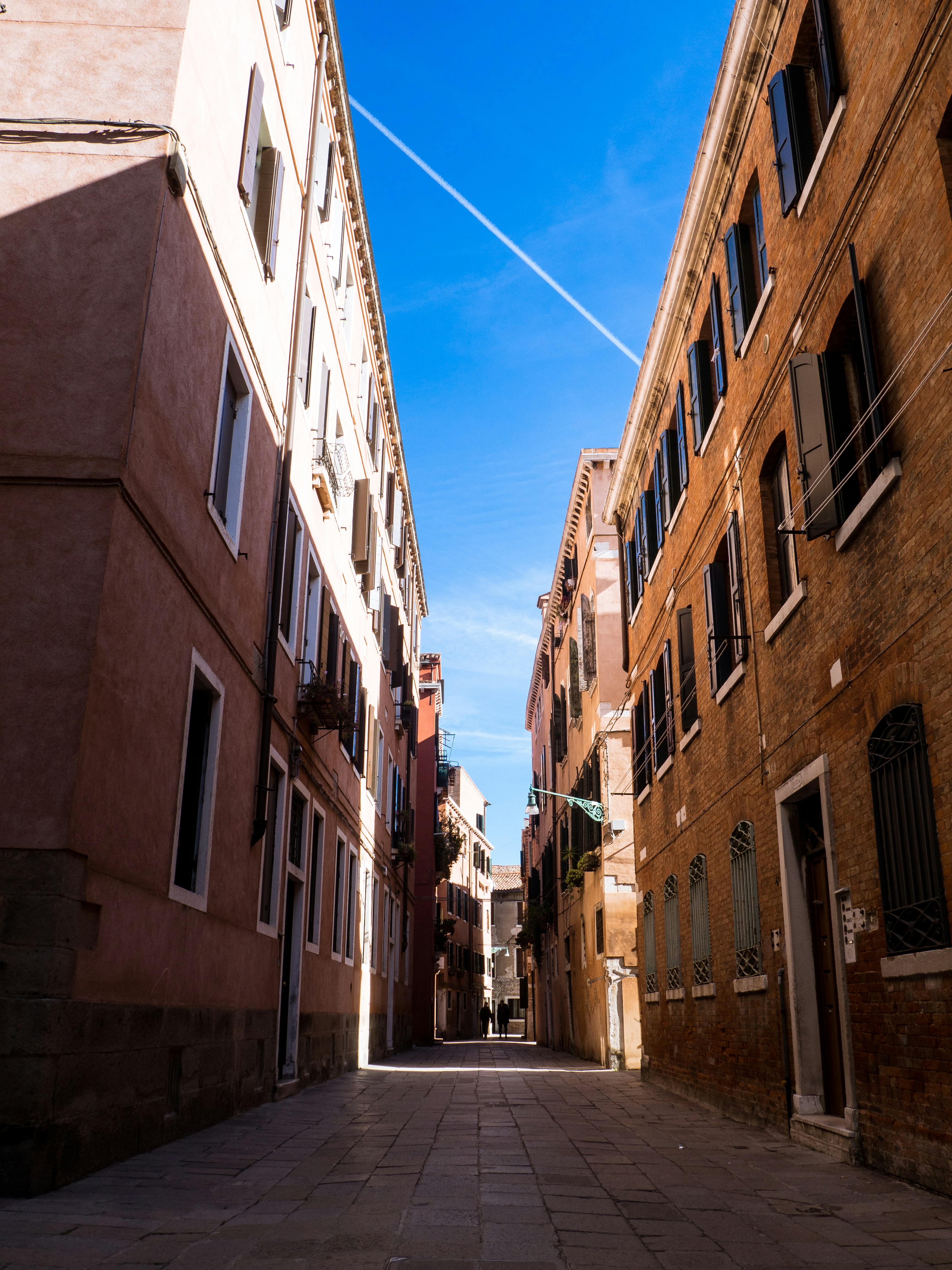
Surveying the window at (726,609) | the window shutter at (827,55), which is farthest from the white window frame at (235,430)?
A: the window shutter at (827,55)

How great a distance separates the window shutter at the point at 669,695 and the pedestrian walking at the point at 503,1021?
1384 inches

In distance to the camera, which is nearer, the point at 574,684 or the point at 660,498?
the point at 660,498

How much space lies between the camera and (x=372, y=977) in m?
19.9

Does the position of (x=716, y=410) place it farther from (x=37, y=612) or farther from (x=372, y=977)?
(x=372, y=977)

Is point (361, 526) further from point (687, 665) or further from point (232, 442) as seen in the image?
point (232, 442)

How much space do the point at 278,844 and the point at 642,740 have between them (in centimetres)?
633

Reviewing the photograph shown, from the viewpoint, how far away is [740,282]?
9.93m

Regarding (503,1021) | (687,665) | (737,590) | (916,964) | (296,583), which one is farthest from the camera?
(503,1021)

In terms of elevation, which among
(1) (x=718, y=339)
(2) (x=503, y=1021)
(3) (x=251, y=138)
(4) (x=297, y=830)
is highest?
(3) (x=251, y=138)

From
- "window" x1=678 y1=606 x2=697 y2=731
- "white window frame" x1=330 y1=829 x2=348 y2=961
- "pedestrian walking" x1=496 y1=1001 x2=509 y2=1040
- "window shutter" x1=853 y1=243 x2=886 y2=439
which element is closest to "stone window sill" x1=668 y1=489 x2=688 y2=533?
"window" x1=678 y1=606 x2=697 y2=731

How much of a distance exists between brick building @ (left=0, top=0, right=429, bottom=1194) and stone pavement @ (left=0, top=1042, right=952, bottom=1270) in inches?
24.7

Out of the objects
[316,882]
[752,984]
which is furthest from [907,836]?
[316,882]

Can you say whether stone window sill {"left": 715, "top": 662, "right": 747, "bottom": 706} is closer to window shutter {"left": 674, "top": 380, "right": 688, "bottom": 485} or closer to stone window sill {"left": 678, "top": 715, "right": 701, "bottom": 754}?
stone window sill {"left": 678, "top": 715, "right": 701, "bottom": 754}

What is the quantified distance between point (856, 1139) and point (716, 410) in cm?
690
